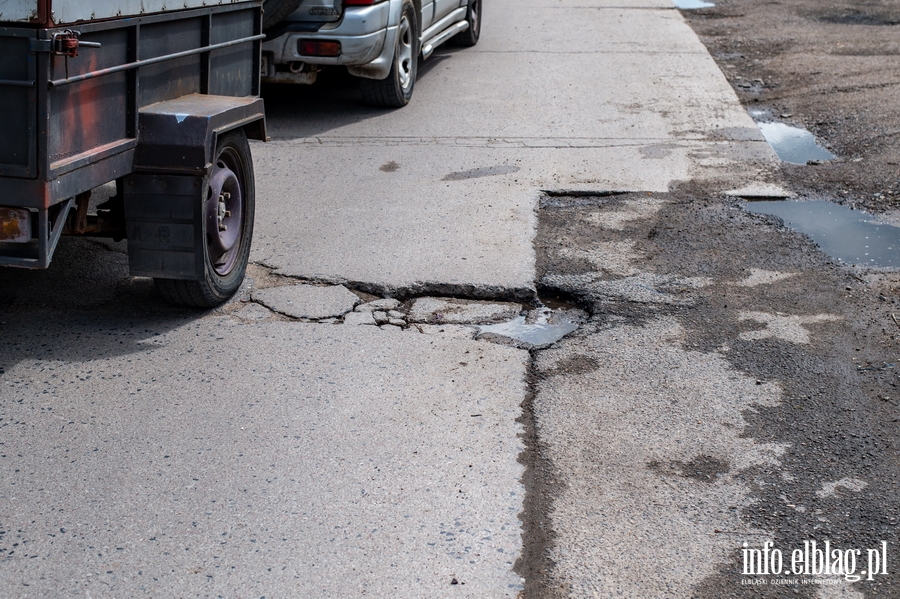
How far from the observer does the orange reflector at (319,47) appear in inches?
347

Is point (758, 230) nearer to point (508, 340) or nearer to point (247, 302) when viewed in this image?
point (508, 340)

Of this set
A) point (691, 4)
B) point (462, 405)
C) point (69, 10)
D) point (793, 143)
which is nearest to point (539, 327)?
point (462, 405)

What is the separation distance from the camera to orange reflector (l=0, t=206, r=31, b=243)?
4016 mm

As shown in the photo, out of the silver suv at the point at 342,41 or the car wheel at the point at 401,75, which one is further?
the car wheel at the point at 401,75

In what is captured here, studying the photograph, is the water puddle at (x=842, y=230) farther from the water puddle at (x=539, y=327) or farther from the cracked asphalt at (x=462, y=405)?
the water puddle at (x=539, y=327)

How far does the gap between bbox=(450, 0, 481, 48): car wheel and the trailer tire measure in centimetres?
511

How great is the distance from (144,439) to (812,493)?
2632 millimetres

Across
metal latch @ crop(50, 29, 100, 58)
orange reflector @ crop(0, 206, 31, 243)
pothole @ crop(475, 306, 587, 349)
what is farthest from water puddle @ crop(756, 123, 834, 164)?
orange reflector @ crop(0, 206, 31, 243)

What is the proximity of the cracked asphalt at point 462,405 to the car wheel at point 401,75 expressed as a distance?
2.41 metres

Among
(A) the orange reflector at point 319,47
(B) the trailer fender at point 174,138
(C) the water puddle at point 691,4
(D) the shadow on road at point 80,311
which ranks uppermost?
(C) the water puddle at point 691,4

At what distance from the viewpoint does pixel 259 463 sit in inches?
150

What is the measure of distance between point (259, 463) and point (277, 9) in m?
5.82

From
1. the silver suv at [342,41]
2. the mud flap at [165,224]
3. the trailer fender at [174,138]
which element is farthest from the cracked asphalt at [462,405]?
the silver suv at [342,41]

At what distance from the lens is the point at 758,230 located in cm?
661
